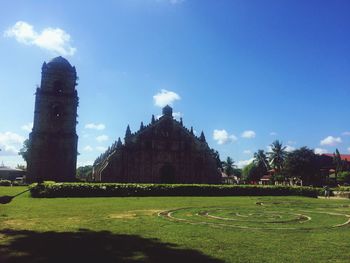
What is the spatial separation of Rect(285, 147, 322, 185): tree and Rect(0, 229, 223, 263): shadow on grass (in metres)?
60.3

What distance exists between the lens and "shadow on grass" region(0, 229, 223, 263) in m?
7.37

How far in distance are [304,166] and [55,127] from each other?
146 ft

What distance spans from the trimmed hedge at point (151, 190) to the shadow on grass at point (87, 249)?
63.7 feet

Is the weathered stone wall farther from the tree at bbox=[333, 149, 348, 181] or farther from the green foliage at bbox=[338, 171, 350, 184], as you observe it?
the tree at bbox=[333, 149, 348, 181]

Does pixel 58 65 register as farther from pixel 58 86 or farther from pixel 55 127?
pixel 55 127

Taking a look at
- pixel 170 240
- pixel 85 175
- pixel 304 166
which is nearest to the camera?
pixel 170 240

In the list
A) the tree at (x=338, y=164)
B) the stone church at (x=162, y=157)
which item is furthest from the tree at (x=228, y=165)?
the stone church at (x=162, y=157)

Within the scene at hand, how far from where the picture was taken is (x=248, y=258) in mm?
7488

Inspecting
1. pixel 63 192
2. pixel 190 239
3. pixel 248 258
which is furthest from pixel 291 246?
pixel 63 192

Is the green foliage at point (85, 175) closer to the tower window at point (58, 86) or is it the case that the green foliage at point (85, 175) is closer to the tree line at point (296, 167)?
the tower window at point (58, 86)

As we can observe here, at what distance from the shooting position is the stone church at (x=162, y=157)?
5028 cm

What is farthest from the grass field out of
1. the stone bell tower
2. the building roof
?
Answer: the building roof

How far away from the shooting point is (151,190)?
3281 centimetres

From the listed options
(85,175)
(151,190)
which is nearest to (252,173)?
(85,175)
